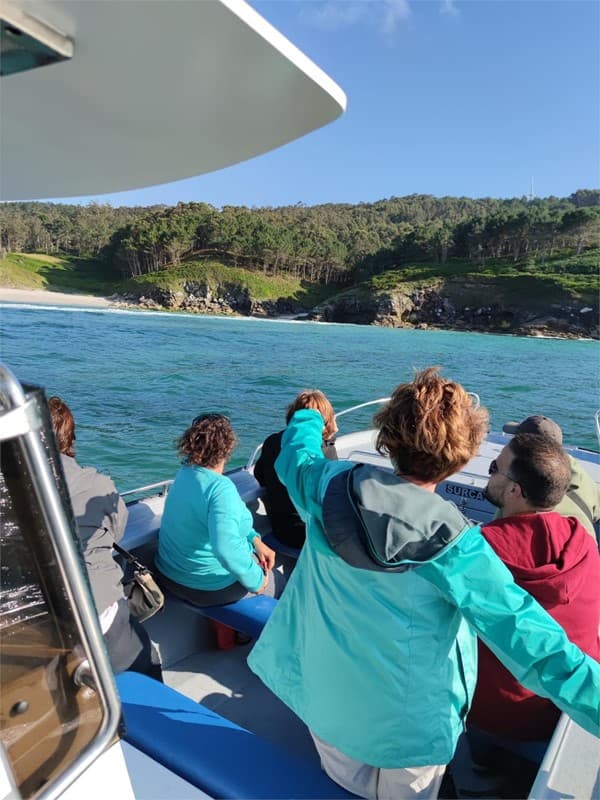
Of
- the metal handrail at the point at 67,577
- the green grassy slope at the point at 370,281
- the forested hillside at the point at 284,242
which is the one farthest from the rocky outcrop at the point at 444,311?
the metal handrail at the point at 67,577

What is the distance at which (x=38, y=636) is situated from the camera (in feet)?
2.74

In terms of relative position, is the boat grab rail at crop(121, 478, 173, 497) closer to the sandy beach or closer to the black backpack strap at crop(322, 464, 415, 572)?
the black backpack strap at crop(322, 464, 415, 572)

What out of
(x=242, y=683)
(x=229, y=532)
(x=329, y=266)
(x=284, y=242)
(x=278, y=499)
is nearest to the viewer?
(x=229, y=532)

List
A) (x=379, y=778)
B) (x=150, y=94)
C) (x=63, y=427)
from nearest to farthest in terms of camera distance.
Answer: (x=150, y=94) < (x=379, y=778) < (x=63, y=427)

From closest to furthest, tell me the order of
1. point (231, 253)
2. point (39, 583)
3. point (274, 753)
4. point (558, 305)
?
point (39, 583), point (274, 753), point (558, 305), point (231, 253)

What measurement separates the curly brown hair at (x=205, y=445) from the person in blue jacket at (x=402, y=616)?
1.02 metres

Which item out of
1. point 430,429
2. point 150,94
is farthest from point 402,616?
point 150,94

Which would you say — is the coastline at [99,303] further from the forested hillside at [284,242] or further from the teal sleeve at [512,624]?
the teal sleeve at [512,624]

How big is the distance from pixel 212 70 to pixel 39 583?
2.68ft

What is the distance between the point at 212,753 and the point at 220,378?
17.0m

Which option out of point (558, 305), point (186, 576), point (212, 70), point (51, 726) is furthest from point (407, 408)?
point (558, 305)

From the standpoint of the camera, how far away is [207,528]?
235cm

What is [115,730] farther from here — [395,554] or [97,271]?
[97,271]

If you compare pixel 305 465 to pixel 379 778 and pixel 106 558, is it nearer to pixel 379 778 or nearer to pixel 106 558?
pixel 379 778
